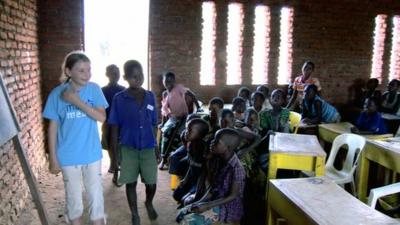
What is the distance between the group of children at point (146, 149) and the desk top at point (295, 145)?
0.27m

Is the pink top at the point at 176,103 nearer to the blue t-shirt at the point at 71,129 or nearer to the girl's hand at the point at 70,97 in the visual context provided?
the blue t-shirt at the point at 71,129

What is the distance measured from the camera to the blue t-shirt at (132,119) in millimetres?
3346

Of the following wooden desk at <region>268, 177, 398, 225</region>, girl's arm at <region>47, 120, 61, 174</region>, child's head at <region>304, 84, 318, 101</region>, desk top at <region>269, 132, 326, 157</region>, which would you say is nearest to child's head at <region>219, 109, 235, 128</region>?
desk top at <region>269, 132, 326, 157</region>

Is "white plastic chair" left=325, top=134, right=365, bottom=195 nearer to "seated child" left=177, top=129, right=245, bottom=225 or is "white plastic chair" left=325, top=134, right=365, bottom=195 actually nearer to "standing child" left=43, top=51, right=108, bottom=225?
"seated child" left=177, top=129, right=245, bottom=225

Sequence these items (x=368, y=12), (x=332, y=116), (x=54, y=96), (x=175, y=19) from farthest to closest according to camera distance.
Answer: (x=368, y=12), (x=175, y=19), (x=332, y=116), (x=54, y=96)

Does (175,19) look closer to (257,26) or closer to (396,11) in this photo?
(257,26)

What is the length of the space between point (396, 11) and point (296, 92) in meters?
3.17

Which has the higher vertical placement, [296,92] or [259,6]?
[259,6]

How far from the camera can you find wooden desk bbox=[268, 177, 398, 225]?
2.01 m

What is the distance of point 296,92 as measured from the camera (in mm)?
6801

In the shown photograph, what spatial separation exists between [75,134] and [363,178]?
2871mm

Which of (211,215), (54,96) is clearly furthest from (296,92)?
(54,96)

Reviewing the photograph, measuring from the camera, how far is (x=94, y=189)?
288 cm

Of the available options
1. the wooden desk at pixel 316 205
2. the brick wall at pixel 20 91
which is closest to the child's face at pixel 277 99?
the wooden desk at pixel 316 205
